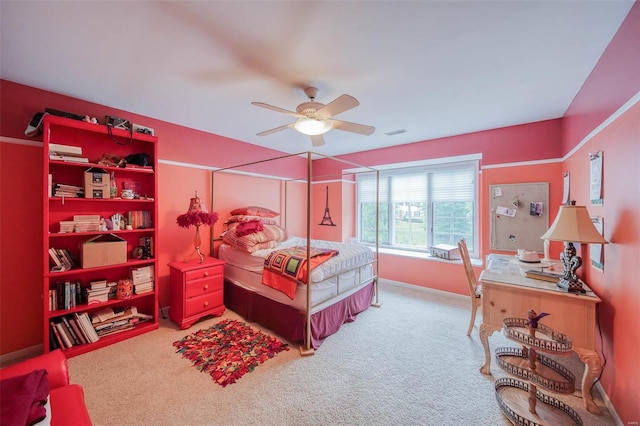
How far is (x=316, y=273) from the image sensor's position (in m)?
2.38

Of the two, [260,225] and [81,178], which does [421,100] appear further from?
[81,178]

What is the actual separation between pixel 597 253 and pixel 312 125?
2.59 metres

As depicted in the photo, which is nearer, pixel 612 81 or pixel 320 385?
pixel 612 81

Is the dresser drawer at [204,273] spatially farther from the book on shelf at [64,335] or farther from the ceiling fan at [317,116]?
the ceiling fan at [317,116]

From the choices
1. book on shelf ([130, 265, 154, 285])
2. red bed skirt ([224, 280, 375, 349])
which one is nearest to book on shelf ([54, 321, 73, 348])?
book on shelf ([130, 265, 154, 285])

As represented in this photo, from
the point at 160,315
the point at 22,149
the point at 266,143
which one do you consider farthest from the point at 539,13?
the point at 160,315

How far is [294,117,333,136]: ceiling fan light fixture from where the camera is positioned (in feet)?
7.29

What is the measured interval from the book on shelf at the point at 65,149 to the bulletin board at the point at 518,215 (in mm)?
5017

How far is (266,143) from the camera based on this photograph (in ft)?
13.6

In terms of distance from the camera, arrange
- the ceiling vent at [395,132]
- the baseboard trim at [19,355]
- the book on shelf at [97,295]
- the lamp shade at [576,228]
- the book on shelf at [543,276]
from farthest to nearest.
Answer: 1. the ceiling vent at [395,132]
2. the book on shelf at [97,295]
3. the baseboard trim at [19,355]
4. the book on shelf at [543,276]
5. the lamp shade at [576,228]

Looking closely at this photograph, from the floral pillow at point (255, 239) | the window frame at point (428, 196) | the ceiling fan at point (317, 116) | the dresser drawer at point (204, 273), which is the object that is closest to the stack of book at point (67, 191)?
the dresser drawer at point (204, 273)

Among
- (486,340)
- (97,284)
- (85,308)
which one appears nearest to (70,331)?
(85,308)

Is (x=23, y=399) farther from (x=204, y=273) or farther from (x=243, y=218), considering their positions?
(x=243, y=218)

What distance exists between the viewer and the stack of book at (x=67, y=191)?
221 cm
